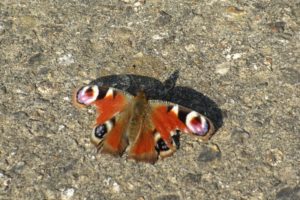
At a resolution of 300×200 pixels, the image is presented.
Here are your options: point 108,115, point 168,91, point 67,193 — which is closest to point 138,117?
point 108,115

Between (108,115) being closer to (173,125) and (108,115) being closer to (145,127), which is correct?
(145,127)

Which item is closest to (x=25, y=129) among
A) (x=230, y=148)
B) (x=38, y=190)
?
(x=38, y=190)

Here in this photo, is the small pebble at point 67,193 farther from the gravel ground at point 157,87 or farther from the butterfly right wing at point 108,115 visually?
the butterfly right wing at point 108,115

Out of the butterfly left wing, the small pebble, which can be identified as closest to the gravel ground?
the small pebble

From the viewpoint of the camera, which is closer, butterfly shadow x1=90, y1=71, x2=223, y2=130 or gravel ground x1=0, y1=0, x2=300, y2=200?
gravel ground x1=0, y1=0, x2=300, y2=200

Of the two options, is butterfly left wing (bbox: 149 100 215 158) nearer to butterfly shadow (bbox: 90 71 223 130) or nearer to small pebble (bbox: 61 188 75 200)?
butterfly shadow (bbox: 90 71 223 130)

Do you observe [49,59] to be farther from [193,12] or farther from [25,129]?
[193,12]
